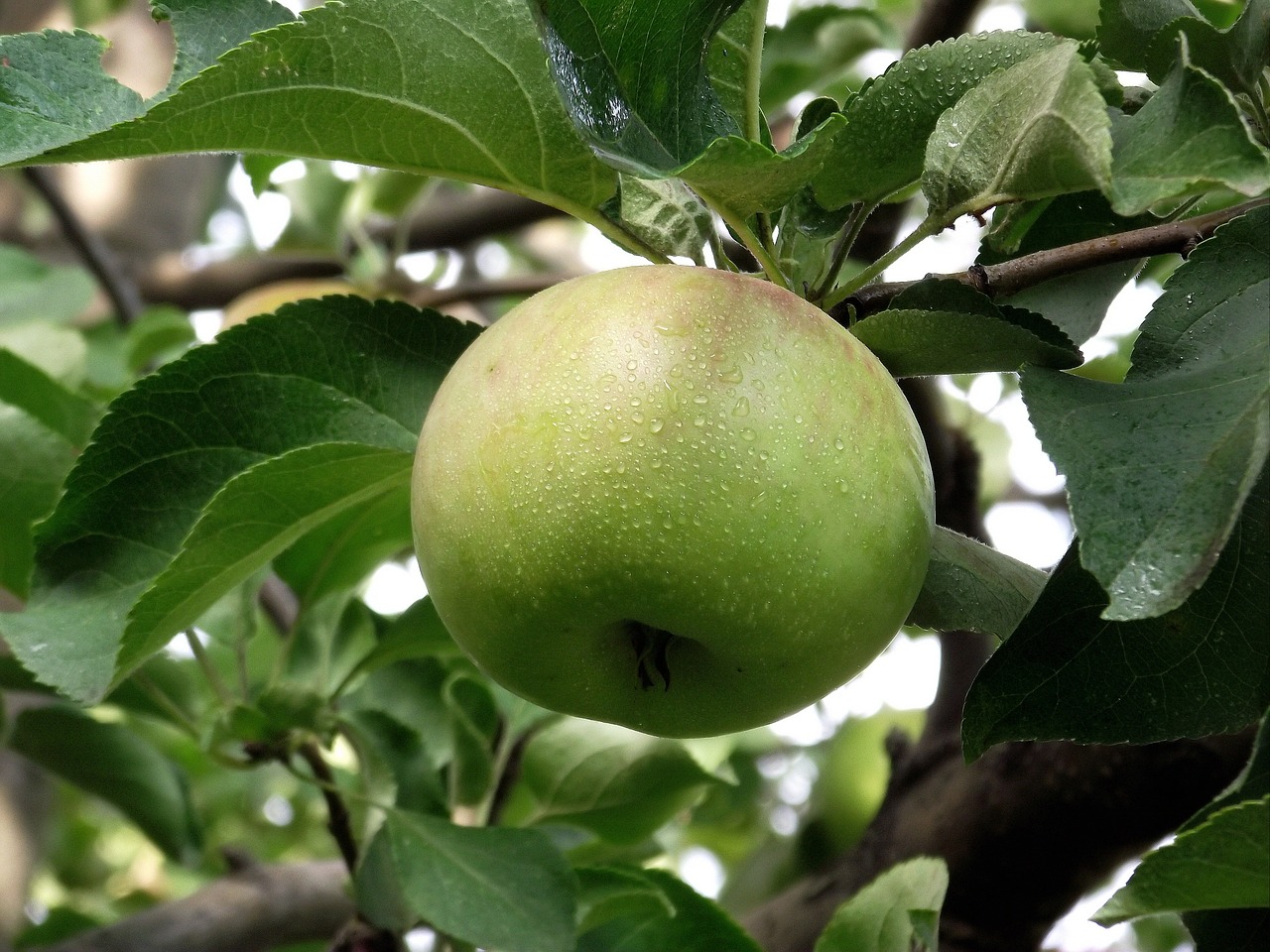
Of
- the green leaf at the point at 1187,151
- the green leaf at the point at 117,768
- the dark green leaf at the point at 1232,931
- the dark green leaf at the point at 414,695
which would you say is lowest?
the green leaf at the point at 117,768

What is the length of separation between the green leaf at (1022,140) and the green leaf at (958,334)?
2.0 inches

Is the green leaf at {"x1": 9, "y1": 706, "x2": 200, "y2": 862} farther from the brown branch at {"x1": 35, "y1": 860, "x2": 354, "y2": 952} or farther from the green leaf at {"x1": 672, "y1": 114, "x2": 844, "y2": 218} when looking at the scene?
Result: the green leaf at {"x1": 672, "y1": 114, "x2": 844, "y2": 218}

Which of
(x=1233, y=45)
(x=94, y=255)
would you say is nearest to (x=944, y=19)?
(x=1233, y=45)

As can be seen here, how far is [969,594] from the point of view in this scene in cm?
69

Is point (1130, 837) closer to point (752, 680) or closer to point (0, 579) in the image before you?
point (752, 680)

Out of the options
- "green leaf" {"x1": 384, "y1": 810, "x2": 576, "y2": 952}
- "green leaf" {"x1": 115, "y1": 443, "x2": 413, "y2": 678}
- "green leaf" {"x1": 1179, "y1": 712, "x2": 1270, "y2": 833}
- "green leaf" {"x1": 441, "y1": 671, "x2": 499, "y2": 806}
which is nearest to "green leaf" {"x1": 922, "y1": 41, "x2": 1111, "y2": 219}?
"green leaf" {"x1": 1179, "y1": 712, "x2": 1270, "y2": 833}

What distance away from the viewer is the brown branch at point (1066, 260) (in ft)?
2.27

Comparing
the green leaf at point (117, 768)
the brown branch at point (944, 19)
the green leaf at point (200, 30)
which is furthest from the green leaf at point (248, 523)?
the brown branch at point (944, 19)

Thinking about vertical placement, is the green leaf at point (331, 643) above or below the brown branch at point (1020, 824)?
above

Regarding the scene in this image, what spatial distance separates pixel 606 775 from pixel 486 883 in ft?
0.89

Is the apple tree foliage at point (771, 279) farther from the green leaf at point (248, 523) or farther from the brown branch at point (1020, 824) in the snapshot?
the brown branch at point (1020, 824)

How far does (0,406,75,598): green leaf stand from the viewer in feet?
3.50

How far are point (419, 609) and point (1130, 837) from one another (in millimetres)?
630

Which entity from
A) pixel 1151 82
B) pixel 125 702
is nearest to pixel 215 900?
pixel 125 702
